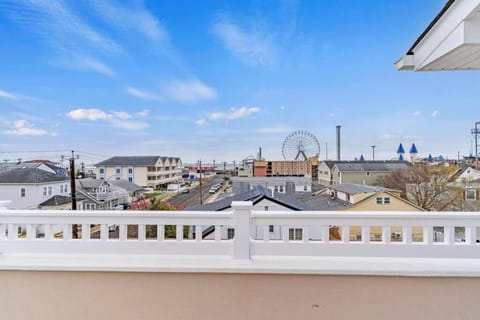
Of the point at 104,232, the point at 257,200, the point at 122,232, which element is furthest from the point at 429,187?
the point at 104,232

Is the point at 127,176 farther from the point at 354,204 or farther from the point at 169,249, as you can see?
the point at 354,204

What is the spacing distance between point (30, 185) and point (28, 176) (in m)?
0.09

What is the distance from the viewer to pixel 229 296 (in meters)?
1.39

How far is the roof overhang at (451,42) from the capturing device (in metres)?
1.11

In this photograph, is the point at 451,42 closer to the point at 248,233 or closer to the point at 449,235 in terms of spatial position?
the point at 449,235

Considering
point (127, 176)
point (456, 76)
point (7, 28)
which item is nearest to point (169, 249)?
point (127, 176)

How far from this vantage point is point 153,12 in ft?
6.86

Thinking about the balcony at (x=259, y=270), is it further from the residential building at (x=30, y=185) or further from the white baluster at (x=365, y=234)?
the residential building at (x=30, y=185)

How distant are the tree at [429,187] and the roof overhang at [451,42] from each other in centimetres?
76

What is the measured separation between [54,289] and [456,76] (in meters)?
3.04

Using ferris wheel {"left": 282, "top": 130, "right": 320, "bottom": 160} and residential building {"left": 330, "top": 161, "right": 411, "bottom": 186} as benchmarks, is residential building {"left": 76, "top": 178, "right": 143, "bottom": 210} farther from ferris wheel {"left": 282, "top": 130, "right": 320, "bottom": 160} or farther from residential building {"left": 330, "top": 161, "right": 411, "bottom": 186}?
residential building {"left": 330, "top": 161, "right": 411, "bottom": 186}

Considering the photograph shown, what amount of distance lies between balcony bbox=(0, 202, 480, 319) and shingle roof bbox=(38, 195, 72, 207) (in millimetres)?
298

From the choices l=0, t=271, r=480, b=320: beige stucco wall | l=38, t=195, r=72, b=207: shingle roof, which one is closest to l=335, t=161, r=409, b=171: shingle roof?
l=0, t=271, r=480, b=320: beige stucco wall

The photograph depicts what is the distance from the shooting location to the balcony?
1.37m
